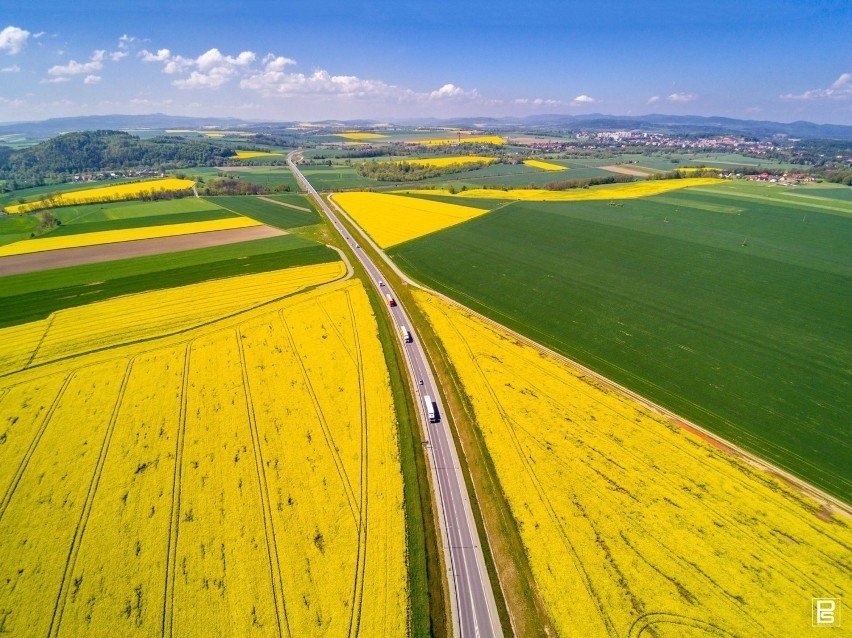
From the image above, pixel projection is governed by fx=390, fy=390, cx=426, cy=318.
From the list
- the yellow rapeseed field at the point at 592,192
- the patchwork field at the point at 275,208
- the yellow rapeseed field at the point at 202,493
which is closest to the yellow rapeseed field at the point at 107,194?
the patchwork field at the point at 275,208

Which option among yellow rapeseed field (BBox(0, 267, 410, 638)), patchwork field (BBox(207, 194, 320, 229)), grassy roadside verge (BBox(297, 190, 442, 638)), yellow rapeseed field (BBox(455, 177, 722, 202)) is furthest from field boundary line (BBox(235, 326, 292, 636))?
yellow rapeseed field (BBox(455, 177, 722, 202))

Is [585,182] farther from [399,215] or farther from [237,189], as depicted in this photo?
[237,189]

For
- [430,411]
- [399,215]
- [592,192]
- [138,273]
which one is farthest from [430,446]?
[592,192]

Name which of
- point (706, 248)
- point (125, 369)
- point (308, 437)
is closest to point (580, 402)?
point (308, 437)

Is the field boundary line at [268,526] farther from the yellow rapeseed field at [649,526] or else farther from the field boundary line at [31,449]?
the field boundary line at [31,449]

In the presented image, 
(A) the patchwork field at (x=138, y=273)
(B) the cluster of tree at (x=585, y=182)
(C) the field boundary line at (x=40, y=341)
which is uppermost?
(B) the cluster of tree at (x=585, y=182)

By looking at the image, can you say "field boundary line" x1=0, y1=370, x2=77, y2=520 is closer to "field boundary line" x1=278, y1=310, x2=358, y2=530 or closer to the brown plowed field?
"field boundary line" x1=278, y1=310, x2=358, y2=530

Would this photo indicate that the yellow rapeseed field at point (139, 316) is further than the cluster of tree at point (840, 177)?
No

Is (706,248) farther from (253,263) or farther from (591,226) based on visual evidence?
(253,263)
